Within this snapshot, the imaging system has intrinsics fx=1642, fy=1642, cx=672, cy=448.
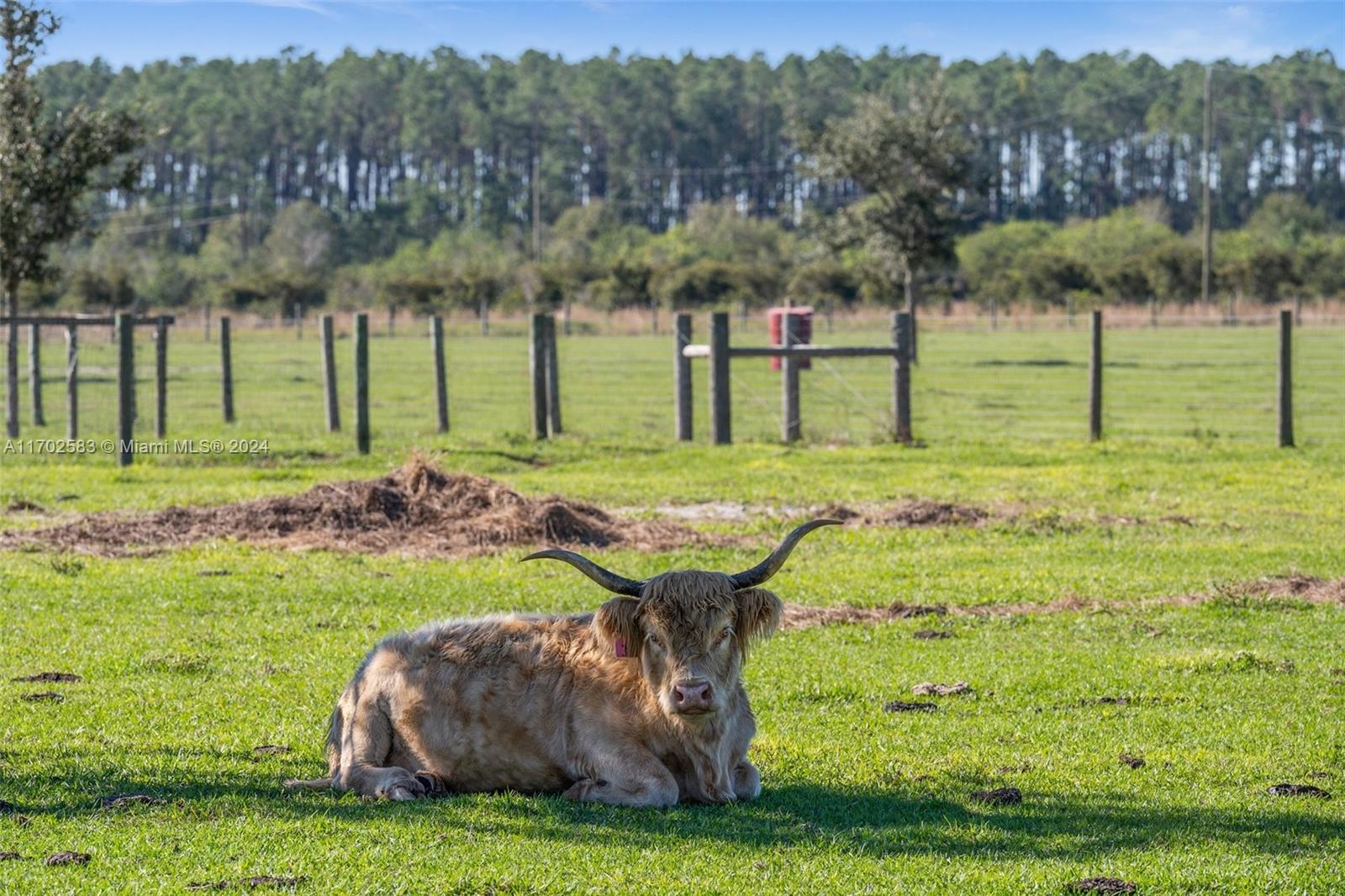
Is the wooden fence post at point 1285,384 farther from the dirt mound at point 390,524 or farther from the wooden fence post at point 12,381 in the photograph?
the wooden fence post at point 12,381

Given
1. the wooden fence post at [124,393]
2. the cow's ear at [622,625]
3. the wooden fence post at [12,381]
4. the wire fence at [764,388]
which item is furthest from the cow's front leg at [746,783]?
the wooden fence post at [12,381]

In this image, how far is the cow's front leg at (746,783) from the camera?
827 cm

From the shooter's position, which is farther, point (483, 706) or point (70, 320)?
point (70, 320)

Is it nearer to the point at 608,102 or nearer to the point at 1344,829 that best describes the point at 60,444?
the point at 1344,829

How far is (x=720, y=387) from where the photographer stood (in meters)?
26.0

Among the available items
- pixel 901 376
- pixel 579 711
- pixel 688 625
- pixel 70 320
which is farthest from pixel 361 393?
pixel 688 625

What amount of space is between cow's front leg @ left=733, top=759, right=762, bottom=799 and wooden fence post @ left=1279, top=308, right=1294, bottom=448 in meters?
19.3

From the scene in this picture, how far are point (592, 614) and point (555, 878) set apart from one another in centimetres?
233

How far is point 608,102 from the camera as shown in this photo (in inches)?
6959

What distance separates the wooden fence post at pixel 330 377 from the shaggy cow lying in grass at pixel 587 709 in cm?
1950

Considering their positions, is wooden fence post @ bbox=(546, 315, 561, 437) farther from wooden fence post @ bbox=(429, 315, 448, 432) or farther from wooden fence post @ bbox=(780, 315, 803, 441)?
wooden fence post @ bbox=(780, 315, 803, 441)

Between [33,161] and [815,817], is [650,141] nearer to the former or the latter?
[33,161]

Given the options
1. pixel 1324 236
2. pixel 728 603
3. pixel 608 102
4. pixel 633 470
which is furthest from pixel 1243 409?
pixel 608 102

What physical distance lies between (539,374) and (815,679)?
616 inches
